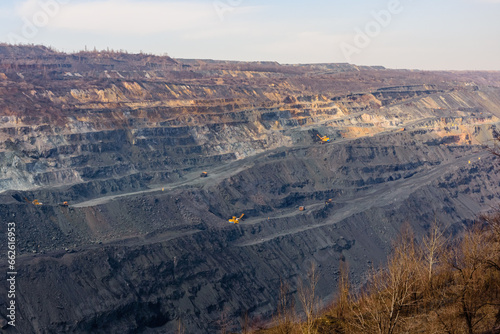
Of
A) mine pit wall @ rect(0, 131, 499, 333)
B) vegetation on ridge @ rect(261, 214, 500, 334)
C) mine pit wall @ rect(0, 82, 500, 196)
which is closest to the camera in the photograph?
vegetation on ridge @ rect(261, 214, 500, 334)

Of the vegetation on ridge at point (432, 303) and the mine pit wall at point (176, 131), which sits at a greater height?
the mine pit wall at point (176, 131)

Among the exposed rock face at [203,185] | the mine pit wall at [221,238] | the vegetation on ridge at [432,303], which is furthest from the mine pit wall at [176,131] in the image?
the vegetation on ridge at [432,303]

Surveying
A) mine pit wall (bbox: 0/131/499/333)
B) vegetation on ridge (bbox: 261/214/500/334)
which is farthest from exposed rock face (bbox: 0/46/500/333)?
vegetation on ridge (bbox: 261/214/500/334)

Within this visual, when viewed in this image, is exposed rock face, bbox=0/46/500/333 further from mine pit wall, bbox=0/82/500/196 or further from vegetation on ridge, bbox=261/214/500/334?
vegetation on ridge, bbox=261/214/500/334

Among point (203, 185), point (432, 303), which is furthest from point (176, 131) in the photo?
point (432, 303)

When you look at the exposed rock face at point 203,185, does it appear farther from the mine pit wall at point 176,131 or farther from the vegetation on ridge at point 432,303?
the vegetation on ridge at point 432,303
